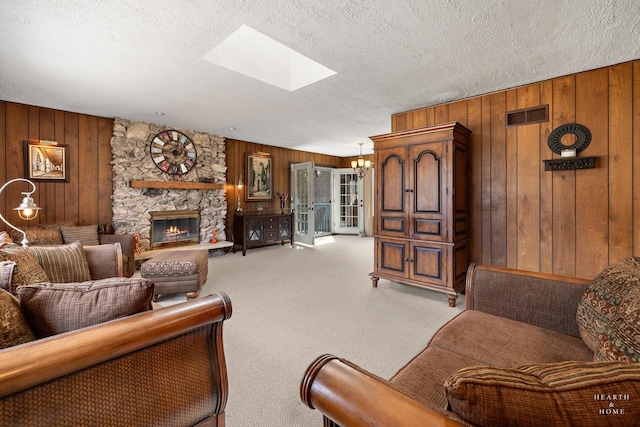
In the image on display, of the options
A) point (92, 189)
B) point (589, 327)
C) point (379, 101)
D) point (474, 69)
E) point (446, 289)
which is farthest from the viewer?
point (92, 189)

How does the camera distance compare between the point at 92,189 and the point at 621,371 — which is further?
the point at 92,189

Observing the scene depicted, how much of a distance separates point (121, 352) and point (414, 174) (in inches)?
125

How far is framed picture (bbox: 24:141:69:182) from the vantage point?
393 centimetres

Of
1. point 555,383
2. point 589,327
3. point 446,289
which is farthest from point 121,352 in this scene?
point 446,289

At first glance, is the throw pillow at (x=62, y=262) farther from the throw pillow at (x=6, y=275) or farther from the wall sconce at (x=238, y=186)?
the wall sconce at (x=238, y=186)

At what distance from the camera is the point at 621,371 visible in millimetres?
560

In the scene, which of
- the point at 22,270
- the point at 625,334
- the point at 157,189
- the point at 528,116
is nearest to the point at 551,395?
the point at 625,334

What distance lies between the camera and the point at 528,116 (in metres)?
3.19

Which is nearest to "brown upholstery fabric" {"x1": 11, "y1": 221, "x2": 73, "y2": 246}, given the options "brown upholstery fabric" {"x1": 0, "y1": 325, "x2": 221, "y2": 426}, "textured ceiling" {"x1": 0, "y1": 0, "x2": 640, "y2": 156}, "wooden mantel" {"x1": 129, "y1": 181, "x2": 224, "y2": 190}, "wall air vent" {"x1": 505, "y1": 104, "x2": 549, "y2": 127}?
"wooden mantel" {"x1": 129, "y1": 181, "x2": 224, "y2": 190}

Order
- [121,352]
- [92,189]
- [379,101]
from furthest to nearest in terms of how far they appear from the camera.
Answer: [92,189] → [379,101] → [121,352]

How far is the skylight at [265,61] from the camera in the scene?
2.77 meters

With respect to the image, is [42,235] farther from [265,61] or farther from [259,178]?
[259,178]

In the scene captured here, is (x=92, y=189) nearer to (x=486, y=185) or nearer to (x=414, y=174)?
(x=414, y=174)

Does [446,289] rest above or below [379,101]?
below
